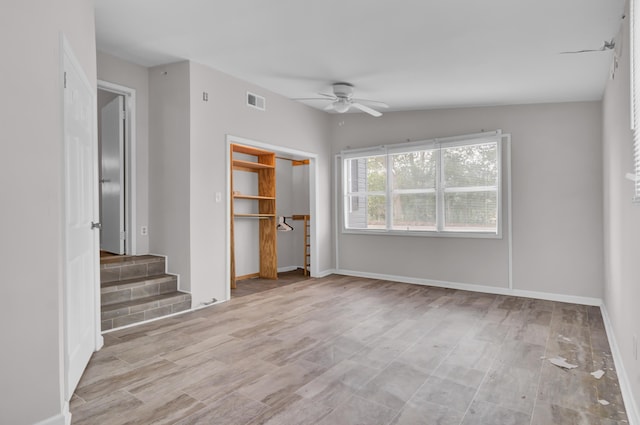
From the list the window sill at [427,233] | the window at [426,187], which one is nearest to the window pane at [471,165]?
the window at [426,187]

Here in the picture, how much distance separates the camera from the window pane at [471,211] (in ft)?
16.7

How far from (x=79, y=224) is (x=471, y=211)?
4.67 meters

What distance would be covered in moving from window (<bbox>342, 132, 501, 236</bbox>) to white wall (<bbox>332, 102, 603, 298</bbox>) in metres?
0.20

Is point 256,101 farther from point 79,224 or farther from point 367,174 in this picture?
point 79,224

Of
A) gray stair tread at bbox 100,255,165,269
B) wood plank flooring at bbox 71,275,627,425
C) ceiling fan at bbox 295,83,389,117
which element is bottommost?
wood plank flooring at bbox 71,275,627,425

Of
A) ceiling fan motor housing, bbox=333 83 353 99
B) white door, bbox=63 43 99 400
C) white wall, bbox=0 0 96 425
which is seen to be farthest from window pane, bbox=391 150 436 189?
white wall, bbox=0 0 96 425

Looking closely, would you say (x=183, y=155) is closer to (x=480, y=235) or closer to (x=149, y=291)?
(x=149, y=291)

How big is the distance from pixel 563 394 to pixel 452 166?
3.55m

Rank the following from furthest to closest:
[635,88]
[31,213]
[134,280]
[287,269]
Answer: [287,269] → [134,280] → [635,88] → [31,213]

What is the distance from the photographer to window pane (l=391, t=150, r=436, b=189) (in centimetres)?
559

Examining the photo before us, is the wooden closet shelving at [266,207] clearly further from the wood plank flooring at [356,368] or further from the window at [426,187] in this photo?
the wood plank flooring at [356,368]

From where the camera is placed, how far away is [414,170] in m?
5.75

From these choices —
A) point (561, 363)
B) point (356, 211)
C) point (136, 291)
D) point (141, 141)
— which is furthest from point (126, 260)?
point (561, 363)

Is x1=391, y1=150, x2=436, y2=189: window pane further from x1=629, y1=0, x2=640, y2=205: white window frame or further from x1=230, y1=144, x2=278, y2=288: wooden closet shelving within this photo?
x1=629, y1=0, x2=640, y2=205: white window frame
